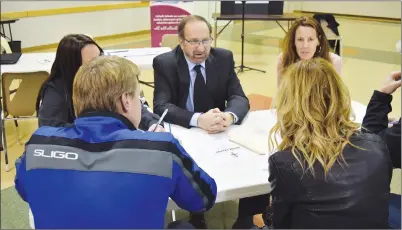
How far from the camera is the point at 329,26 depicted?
654cm

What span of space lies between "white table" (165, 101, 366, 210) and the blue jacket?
13.9 inches

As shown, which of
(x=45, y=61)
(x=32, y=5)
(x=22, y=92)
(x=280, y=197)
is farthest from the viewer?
(x=32, y=5)

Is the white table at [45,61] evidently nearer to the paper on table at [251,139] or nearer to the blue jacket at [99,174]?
the paper on table at [251,139]

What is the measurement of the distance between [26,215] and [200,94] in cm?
132

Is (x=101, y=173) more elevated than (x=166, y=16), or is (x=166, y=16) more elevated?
(x=166, y=16)

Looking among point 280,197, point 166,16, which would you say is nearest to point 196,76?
point 280,197

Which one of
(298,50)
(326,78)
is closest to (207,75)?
(298,50)

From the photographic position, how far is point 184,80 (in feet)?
8.32

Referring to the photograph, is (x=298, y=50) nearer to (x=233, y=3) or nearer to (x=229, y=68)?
(x=229, y=68)

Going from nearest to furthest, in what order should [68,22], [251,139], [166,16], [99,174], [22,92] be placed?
[99,174] < [251,139] < [22,92] < [166,16] < [68,22]

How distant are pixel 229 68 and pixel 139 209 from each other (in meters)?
1.55

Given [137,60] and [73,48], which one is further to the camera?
[137,60]

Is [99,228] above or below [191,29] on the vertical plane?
below

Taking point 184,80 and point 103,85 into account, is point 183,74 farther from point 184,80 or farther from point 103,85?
point 103,85
